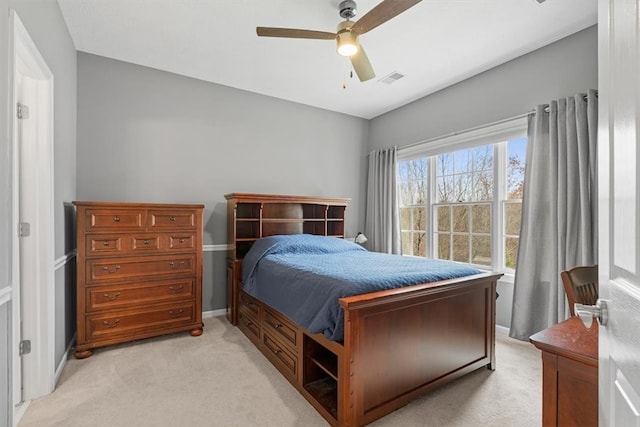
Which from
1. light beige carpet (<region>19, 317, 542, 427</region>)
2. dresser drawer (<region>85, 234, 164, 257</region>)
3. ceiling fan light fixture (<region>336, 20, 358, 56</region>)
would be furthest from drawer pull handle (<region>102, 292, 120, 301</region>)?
ceiling fan light fixture (<region>336, 20, 358, 56</region>)

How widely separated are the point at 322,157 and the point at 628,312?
4.21 meters

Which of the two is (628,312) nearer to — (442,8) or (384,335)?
(384,335)

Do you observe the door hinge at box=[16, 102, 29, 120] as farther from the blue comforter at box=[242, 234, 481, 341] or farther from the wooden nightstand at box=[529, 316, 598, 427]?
the wooden nightstand at box=[529, 316, 598, 427]

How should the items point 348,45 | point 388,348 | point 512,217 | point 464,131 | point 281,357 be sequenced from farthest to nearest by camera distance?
1. point 464,131
2. point 512,217
3. point 281,357
4. point 348,45
5. point 388,348

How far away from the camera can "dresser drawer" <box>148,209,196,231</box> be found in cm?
293

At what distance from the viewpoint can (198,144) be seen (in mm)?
3695

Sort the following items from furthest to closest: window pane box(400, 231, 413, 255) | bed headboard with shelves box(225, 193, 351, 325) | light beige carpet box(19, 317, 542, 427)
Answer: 1. window pane box(400, 231, 413, 255)
2. bed headboard with shelves box(225, 193, 351, 325)
3. light beige carpet box(19, 317, 542, 427)

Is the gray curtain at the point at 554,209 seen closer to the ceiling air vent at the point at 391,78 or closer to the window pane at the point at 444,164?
the window pane at the point at 444,164

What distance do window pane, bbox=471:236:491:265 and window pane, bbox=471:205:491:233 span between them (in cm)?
9

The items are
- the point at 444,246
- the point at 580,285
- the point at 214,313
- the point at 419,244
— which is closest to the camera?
the point at 580,285

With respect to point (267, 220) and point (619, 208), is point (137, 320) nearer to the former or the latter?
point (267, 220)

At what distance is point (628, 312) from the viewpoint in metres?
0.61

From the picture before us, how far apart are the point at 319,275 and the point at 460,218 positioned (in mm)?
2466

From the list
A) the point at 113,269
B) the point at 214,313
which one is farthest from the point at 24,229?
the point at 214,313
